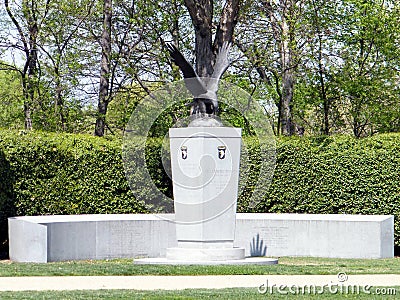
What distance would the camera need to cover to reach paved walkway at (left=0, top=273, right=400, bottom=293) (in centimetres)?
1109

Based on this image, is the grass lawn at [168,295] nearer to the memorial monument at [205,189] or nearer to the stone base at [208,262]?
the stone base at [208,262]

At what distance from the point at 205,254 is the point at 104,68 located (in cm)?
1290

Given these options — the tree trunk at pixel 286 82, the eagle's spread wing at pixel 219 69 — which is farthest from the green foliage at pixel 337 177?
the tree trunk at pixel 286 82

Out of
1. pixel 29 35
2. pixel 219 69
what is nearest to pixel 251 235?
pixel 219 69

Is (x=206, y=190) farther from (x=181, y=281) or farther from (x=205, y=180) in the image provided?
(x=181, y=281)

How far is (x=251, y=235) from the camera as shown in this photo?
18.5m

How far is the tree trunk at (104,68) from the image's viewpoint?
2602cm

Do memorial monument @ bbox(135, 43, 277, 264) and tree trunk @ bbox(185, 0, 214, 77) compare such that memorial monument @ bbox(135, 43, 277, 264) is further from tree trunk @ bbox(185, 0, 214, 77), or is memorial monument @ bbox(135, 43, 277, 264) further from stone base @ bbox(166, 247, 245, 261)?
tree trunk @ bbox(185, 0, 214, 77)

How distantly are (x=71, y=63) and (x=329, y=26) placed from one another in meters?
9.15

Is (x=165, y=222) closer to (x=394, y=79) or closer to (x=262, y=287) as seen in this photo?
(x=262, y=287)

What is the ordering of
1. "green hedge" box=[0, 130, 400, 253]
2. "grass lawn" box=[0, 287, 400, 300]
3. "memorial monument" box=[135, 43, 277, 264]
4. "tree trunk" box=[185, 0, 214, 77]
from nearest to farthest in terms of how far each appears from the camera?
"grass lawn" box=[0, 287, 400, 300], "memorial monument" box=[135, 43, 277, 264], "green hedge" box=[0, 130, 400, 253], "tree trunk" box=[185, 0, 214, 77]

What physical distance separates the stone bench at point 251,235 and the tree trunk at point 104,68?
830 centimetres

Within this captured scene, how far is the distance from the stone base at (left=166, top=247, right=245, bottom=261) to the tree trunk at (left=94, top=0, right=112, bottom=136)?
11025 millimetres

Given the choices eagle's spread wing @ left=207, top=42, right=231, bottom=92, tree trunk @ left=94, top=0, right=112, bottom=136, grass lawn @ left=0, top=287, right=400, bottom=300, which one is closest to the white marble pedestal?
eagle's spread wing @ left=207, top=42, right=231, bottom=92
